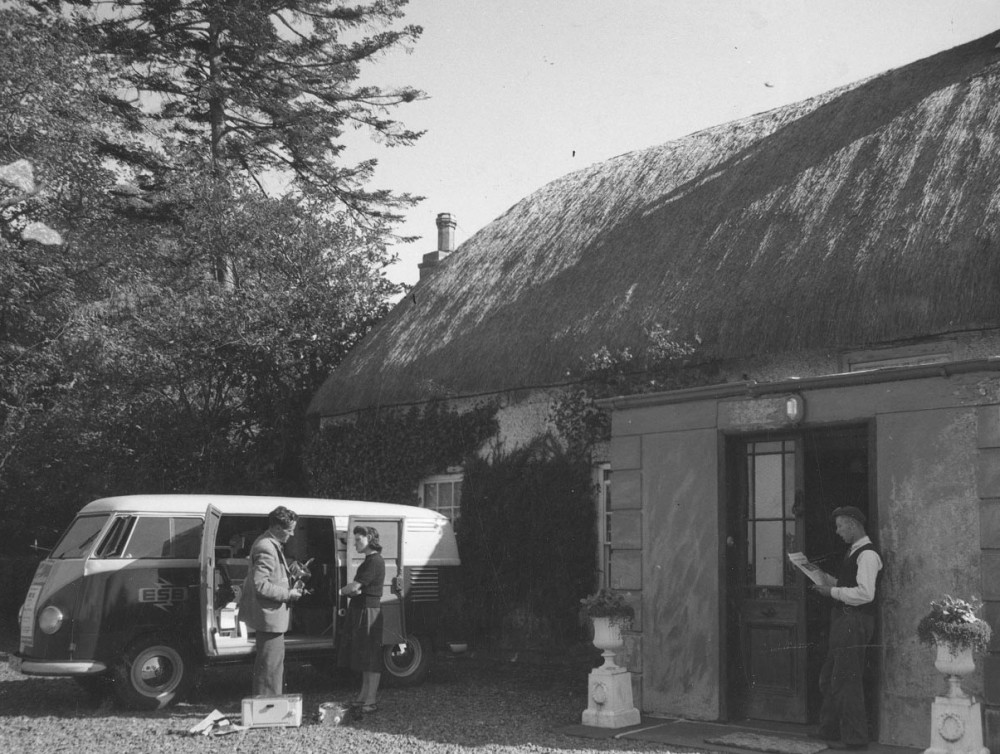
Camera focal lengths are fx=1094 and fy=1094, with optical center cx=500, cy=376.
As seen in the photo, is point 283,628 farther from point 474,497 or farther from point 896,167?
point 896,167

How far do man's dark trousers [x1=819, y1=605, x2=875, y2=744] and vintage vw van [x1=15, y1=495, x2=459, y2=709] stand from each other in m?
4.06

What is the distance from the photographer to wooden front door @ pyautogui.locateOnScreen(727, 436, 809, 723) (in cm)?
820

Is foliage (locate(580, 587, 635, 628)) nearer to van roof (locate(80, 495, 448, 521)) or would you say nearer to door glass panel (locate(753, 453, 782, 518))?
door glass panel (locate(753, 453, 782, 518))

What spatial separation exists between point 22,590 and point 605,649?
36.9 ft

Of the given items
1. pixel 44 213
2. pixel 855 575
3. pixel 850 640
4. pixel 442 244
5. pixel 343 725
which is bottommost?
pixel 343 725

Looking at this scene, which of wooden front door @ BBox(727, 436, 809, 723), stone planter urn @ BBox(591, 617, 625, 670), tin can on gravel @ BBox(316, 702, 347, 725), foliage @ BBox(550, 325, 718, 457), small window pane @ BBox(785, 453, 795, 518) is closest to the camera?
wooden front door @ BBox(727, 436, 809, 723)

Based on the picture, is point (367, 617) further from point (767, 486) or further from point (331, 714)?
point (767, 486)

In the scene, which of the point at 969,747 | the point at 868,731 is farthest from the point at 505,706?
the point at 969,747

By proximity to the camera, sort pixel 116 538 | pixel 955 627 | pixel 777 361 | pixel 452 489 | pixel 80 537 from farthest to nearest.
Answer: pixel 452 489
pixel 777 361
pixel 80 537
pixel 116 538
pixel 955 627

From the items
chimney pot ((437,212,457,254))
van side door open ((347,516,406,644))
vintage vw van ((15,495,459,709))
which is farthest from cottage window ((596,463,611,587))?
chimney pot ((437,212,457,254))

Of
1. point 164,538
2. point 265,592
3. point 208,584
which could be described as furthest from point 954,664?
point 164,538

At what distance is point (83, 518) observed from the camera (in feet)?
34.6

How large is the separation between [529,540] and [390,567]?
2496mm

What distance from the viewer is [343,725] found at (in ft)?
29.1
